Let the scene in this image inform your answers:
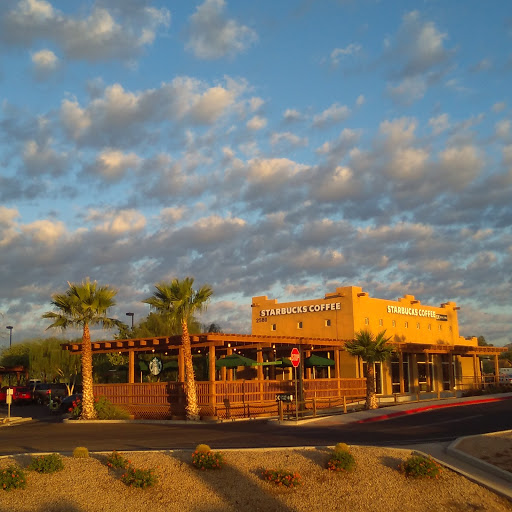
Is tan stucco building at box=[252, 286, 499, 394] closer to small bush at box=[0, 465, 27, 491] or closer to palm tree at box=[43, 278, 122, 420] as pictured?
palm tree at box=[43, 278, 122, 420]

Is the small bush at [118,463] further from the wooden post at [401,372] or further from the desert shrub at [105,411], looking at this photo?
the wooden post at [401,372]

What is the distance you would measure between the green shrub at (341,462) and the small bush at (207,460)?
1.96 m

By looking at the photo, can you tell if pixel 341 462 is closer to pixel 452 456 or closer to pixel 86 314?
pixel 452 456

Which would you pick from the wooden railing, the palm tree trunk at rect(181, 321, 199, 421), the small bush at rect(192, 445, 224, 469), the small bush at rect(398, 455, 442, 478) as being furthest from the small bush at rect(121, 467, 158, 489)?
the wooden railing

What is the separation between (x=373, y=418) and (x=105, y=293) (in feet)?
43.5

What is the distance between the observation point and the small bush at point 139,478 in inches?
411

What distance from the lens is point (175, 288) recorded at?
88.4 ft

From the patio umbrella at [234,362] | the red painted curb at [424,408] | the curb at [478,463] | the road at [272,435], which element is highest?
the patio umbrella at [234,362]

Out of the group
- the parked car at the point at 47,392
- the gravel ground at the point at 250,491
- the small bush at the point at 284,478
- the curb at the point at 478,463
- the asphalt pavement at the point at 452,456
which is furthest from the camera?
the parked car at the point at 47,392

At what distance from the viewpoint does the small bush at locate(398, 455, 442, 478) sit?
10.6 metres

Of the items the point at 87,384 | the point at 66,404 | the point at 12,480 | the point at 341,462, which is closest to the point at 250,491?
→ the point at 341,462

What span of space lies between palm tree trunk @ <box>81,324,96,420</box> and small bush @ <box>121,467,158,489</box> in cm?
1877

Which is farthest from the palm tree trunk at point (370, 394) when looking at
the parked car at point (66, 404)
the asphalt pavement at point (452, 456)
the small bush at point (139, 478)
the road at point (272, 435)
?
the small bush at point (139, 478)

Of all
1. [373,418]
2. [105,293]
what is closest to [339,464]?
[373,418]
